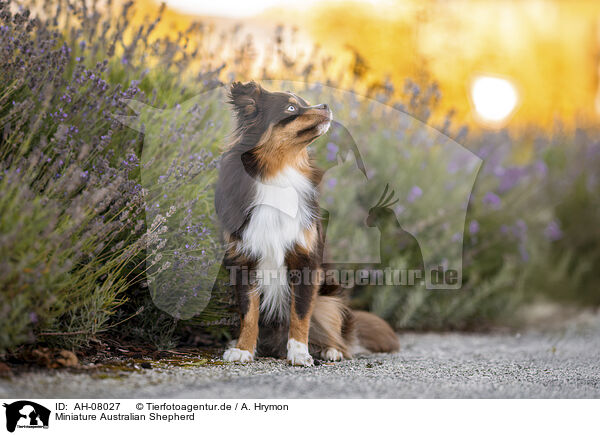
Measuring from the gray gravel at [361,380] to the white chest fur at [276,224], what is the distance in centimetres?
53

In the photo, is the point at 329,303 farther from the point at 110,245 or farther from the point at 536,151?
the point at 536,151

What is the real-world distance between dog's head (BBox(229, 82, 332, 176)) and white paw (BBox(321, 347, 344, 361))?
121 cm

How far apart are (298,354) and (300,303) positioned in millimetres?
280

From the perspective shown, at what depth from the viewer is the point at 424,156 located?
215 inches

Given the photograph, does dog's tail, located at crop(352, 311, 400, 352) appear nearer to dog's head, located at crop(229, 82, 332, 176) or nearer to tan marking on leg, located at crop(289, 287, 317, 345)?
tan marking on leg, located at crop(289, 287, 317, 345)

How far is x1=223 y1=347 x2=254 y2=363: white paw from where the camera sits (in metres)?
3.23

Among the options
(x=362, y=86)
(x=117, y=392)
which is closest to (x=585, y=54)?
(x=362, y=86)

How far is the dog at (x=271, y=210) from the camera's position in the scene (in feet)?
10.5

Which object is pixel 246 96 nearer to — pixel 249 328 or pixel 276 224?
pixel 276 224

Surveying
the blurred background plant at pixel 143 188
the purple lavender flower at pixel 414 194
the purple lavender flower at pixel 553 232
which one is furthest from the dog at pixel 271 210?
the purple lavender flower at pixel 553 232

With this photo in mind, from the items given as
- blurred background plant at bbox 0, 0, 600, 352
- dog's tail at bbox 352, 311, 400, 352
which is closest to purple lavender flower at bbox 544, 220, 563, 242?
blurred background plant at bbox 0, 0, 600, 352

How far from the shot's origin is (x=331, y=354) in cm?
358
